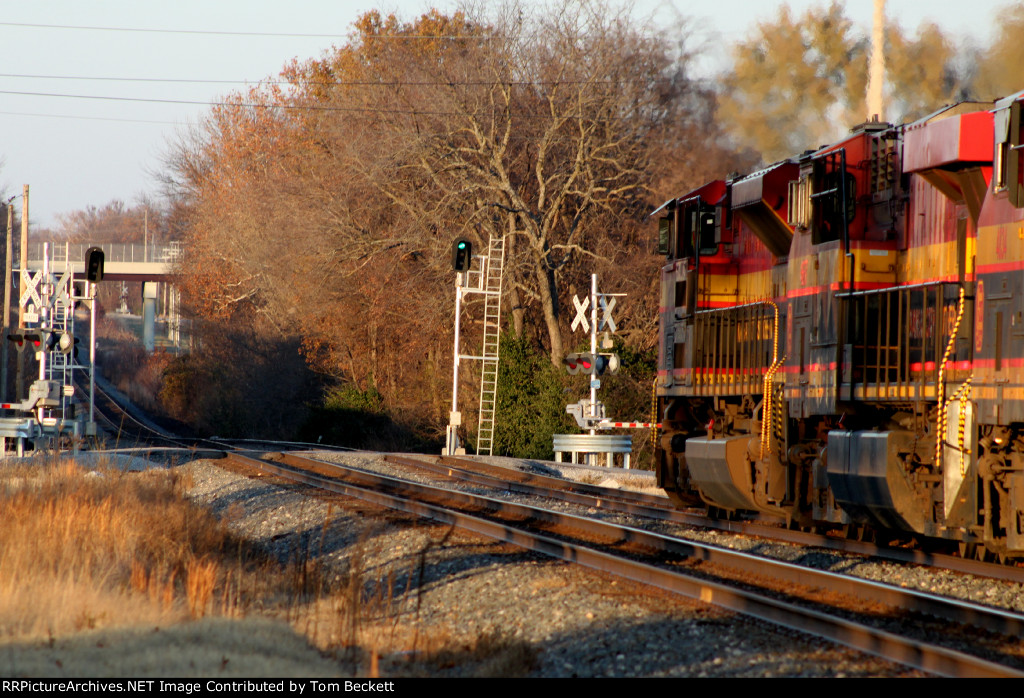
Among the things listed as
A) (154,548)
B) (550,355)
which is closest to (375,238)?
(550,355)

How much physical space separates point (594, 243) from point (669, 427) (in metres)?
17.8

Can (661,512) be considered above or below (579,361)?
below

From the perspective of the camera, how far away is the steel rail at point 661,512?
963 cm

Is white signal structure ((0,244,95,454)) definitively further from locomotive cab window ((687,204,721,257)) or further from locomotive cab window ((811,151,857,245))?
locomotive cab window ((811,151,857,245))

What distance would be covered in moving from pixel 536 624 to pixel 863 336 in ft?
17.2

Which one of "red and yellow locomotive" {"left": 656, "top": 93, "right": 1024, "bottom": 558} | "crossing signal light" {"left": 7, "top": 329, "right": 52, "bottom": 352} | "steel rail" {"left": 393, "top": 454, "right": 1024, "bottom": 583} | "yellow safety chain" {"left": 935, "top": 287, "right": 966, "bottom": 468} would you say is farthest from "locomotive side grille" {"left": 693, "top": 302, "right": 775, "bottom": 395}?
"crossing signal light" {"left": 7, "top": 329, "right": 52, "bottom": 352}

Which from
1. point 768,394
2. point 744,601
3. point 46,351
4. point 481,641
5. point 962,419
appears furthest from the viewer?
point 46,351

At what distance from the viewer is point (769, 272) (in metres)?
13.3

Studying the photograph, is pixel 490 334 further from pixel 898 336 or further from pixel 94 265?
pixel 898 336

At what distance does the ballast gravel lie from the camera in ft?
19.7

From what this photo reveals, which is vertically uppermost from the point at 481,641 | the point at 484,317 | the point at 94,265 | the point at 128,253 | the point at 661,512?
the point at 128,253

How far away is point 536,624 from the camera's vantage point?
290 inches

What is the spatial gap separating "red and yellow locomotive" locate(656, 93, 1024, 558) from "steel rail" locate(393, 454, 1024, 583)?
24cm

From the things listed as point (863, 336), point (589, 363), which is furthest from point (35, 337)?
point (863, 336)
